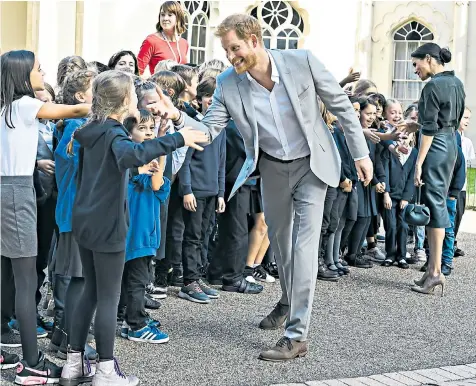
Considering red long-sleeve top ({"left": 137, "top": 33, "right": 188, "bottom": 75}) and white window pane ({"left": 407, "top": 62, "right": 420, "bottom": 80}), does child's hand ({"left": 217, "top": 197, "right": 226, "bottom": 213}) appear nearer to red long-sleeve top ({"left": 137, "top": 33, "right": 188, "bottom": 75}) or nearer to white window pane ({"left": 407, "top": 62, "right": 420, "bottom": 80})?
red long-sleeve top ({"left": 137, "top": 33, "right": 188, "bottom": 75})

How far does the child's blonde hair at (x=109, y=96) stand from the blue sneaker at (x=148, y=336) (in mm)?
1597

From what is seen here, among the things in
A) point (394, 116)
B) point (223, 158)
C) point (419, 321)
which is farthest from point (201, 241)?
point (394, 116)

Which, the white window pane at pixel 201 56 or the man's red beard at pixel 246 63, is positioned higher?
the white window pane at pixel 201 56

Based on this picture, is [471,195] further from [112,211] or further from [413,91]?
[112,211]

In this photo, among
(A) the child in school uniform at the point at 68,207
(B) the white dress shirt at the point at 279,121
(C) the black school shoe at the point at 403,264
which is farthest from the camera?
(C) the black school shoe at the point at 403,264

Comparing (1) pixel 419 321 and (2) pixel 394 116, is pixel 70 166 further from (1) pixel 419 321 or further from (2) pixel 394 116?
(2) pixel 394 116

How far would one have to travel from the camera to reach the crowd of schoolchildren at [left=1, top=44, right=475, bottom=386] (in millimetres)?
5141

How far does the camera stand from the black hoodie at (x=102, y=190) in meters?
5.09

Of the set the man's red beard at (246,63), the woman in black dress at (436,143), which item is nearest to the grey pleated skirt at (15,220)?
the man's red beard at (246,63)

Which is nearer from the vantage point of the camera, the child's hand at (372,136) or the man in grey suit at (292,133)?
the man in grey suit at (292,133)

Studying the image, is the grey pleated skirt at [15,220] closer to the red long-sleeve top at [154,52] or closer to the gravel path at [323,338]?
the gravel path at [323,338]

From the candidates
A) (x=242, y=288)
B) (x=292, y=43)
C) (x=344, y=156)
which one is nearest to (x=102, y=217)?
(x=242, y=288)

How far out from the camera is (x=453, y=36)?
2906 cm

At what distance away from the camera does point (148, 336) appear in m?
6.20
